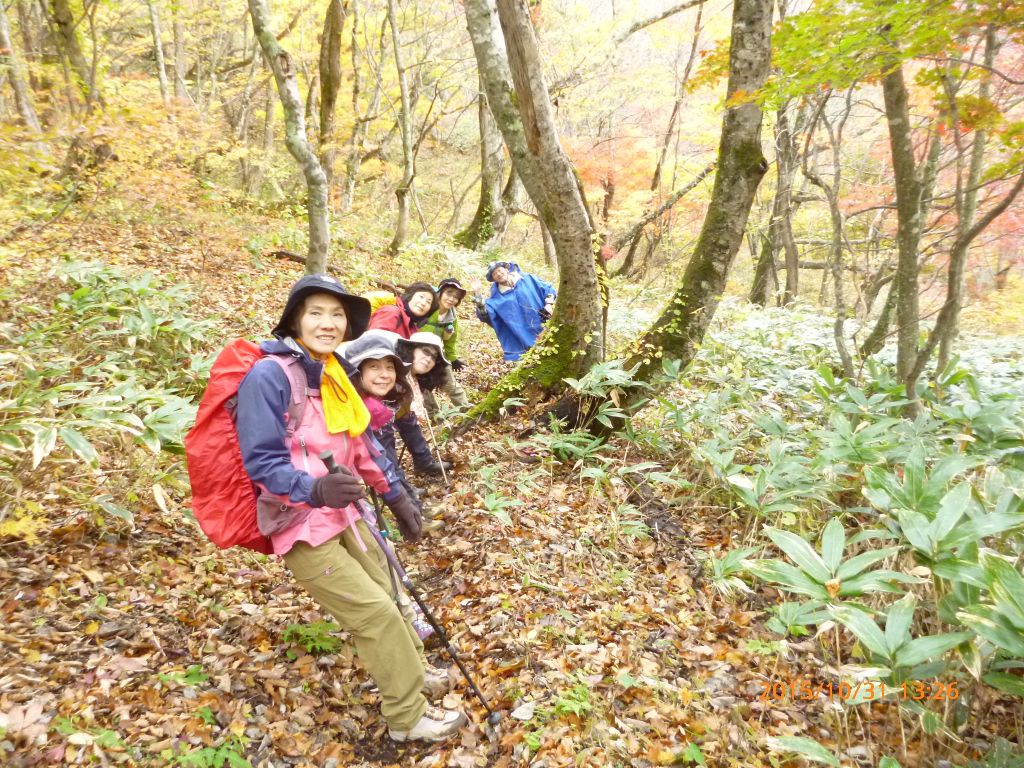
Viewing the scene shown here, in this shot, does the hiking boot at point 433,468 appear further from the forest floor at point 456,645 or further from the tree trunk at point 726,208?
the tree trunk at point 726,208

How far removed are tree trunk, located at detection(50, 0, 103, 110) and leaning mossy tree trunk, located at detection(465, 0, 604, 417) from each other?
9442 mm

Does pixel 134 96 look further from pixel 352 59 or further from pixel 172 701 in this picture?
pixel 172 701

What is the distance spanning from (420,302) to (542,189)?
169 cm

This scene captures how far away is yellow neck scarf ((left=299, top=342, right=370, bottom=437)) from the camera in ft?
10.2

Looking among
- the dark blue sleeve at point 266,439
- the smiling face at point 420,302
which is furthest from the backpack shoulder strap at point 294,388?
the smiling face at point 420,302

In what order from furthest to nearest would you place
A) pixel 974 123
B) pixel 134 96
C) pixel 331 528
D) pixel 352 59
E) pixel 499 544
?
pixel 352 59 < pixel 134 96 < pixel 974 123 < pixel 499 544 < pixel 331 528

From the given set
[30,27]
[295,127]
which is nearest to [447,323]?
[295,127]

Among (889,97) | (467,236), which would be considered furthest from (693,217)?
(889,97)

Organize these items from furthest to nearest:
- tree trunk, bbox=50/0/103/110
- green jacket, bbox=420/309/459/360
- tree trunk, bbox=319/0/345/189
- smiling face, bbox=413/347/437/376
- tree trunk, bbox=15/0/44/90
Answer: tree trunk, bbox=15/0/44/90, tree trunk, bbox=319/0/345/189, tree trunk, bbox=50/0/103/110, green jacket, bbox=420/309/459/360, smiling face, bbox=413/347/437/376

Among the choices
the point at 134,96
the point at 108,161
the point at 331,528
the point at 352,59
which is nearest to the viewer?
the point at 331,528

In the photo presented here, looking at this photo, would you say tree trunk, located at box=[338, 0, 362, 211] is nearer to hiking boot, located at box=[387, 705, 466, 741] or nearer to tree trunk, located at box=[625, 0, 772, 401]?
tree trunk, located at box=[625, 0, 772, 401]

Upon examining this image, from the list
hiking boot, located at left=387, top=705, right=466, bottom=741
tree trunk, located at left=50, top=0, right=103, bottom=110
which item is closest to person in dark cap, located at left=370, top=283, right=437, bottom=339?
hiking boot, located at left=387, top=705, right=466, bottom=741

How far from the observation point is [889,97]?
18.6 feet

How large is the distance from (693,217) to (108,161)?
16.5 m
